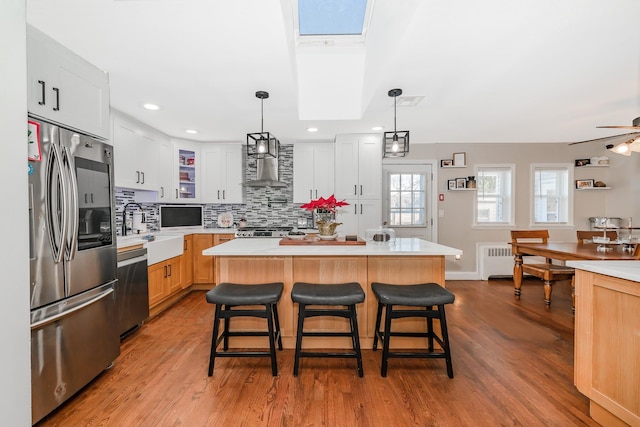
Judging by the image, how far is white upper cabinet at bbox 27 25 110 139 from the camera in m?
1.53

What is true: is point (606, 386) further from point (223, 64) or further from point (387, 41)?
point (223, 64)

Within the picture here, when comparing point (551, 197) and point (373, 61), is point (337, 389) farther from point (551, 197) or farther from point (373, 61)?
point (551, 197)

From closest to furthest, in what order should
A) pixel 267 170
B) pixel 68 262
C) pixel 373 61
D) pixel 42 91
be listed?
1. pixel 42 91
2. pixel 68 262
3. pixel 373 61
4. pixel 267 170

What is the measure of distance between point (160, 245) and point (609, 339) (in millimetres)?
3850

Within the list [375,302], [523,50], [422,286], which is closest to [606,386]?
[422,286]

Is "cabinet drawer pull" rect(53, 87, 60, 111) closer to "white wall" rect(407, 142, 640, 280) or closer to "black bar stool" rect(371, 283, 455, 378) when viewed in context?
"black bar stool" rect(371, 283, 455, 378)

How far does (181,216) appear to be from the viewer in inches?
178

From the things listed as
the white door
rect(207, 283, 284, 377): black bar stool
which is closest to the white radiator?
the white door

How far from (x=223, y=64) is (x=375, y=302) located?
91.2 inches

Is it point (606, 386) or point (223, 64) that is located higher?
point (223, 64)

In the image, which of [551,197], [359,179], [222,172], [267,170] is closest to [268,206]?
[267,170]

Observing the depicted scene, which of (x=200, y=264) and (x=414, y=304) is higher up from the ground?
(x=414, y=304)

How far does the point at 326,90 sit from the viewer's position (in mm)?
3154

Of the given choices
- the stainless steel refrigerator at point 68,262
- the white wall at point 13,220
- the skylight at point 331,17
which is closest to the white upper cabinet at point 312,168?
the skylight at point 331,17
